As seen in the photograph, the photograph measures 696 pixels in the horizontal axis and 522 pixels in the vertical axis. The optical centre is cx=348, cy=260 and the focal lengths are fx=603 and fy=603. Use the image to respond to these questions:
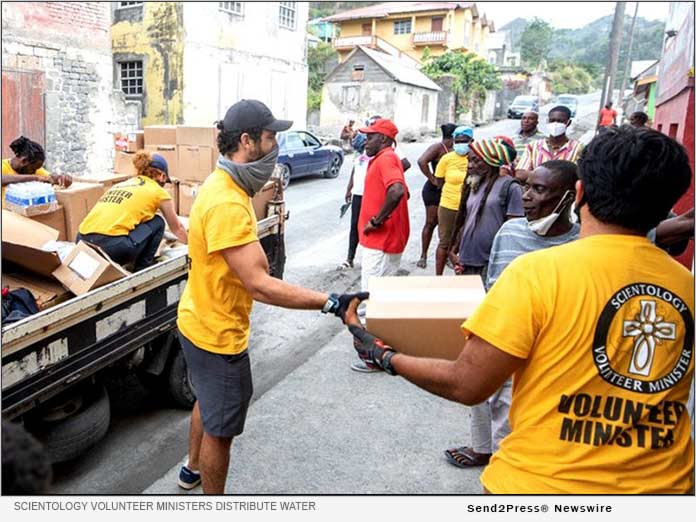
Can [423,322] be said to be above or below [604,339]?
below

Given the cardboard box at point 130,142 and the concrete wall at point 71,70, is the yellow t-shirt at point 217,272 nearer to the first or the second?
the cardboard box at point 130,142

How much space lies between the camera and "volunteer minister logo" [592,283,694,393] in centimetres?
145

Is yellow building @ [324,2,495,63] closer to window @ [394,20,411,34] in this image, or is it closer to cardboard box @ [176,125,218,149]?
window @ [394,20,411,34]

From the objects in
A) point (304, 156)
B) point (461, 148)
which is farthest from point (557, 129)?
point (304, 156)

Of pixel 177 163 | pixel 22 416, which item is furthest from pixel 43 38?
pixel 22 416

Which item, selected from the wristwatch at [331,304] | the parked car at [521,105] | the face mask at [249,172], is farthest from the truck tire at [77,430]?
the parked car at [521,105]

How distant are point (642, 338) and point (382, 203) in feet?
11.6

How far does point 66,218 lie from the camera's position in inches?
174

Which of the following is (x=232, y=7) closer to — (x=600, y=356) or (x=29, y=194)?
(x=29, y=194)

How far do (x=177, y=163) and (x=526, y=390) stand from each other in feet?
15.9

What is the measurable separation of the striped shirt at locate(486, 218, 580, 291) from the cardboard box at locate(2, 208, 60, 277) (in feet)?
Result: 7.89

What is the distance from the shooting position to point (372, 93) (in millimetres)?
27578

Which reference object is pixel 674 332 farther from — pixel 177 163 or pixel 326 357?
pixel 177 163

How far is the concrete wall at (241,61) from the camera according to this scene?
58.3 ft
